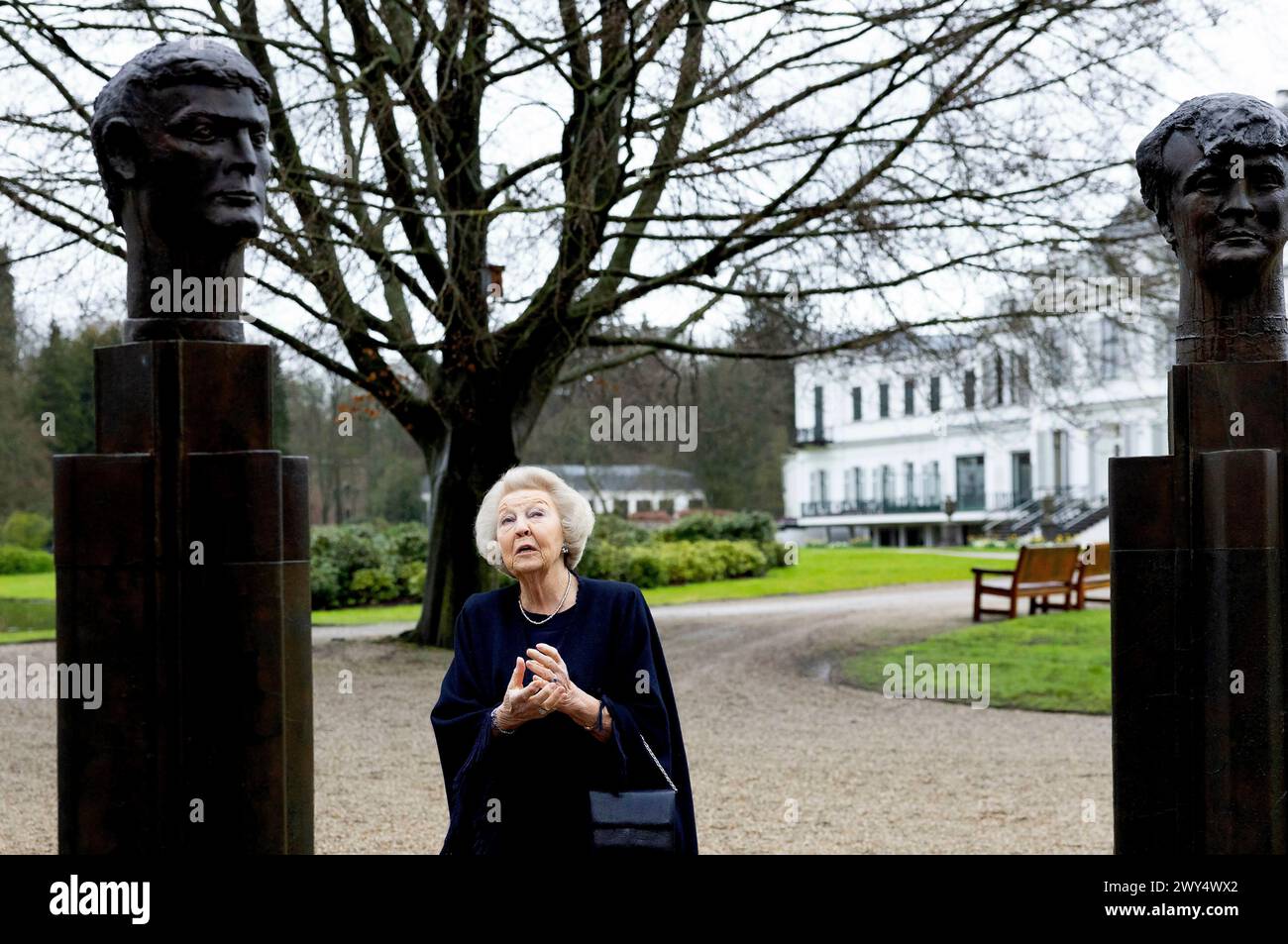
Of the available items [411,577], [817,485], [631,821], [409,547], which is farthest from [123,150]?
[817,485]

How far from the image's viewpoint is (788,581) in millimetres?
25375

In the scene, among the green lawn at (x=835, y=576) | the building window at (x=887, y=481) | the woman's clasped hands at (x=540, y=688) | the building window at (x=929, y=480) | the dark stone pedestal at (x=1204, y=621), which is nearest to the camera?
the woman's clasped hands at (x=540, y=688)

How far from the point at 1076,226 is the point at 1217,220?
874 cm

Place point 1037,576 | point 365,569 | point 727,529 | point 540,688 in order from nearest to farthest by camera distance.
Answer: point 540,688 → point 1037,576 → point 365,569 → point 727,529

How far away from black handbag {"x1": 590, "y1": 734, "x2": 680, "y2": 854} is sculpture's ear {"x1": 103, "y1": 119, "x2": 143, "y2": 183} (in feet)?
7.63

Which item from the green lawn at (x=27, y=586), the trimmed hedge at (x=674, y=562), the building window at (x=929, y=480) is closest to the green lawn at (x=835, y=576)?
the trimmed hedge at (x=674, y=562)

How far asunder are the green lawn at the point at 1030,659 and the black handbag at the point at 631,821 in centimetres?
861

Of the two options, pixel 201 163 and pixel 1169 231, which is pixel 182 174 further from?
pixel 1169 231

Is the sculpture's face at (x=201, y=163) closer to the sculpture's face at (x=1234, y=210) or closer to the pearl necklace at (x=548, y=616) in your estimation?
the pearl necklace at (x=548, y=616)

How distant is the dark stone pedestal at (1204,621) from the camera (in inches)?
161

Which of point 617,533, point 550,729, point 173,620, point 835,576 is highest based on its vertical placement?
point 173,620

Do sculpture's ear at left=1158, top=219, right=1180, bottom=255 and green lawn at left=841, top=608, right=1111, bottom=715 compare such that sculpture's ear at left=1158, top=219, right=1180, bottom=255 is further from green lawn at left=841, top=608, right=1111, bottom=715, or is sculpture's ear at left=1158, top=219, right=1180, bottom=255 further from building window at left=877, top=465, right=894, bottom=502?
building window at left=877, top=465, right=894, bottom=502

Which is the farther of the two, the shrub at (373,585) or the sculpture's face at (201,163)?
the shrub at (373,585)

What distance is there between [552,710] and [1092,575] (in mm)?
17424
